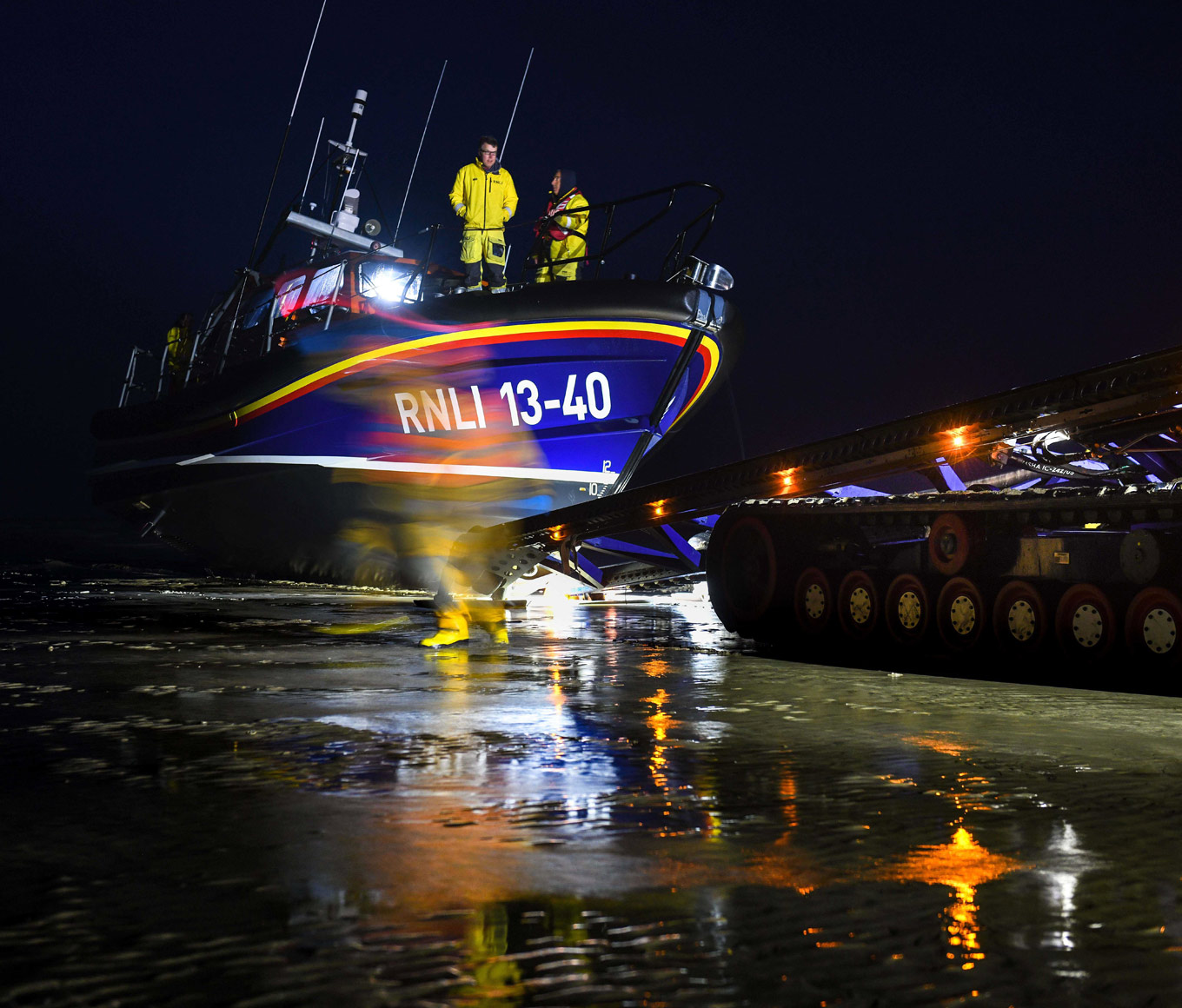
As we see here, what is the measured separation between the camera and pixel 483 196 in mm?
15797

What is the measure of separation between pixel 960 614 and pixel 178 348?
16.2 m

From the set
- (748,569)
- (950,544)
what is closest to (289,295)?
(748,569)

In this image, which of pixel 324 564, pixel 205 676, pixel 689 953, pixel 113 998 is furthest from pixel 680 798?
pixel 324 564

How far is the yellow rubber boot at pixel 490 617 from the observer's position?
35.1ft

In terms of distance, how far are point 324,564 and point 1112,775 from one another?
14.9 meters

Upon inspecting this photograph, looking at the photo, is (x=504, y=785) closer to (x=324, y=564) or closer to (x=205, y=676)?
(x=205, y=676)

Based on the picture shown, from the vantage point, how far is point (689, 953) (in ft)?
8.87

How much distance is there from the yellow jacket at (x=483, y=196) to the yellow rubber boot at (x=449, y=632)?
696 centimetres

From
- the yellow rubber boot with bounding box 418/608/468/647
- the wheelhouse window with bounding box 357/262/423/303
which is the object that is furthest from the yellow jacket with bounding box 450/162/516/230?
the yellow rubber boot with bounding box 418/608/468/647

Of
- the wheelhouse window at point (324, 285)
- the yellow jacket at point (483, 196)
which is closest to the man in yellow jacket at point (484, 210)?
the yellow jacket at point (483, 196)

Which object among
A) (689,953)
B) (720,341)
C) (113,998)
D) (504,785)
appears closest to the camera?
(113,998)

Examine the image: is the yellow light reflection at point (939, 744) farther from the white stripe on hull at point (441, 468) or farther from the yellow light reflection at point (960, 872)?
the white stripe on hull at point (441, 468)

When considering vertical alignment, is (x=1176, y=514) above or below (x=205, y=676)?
above

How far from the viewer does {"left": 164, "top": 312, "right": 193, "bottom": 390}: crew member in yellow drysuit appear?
20656mm
